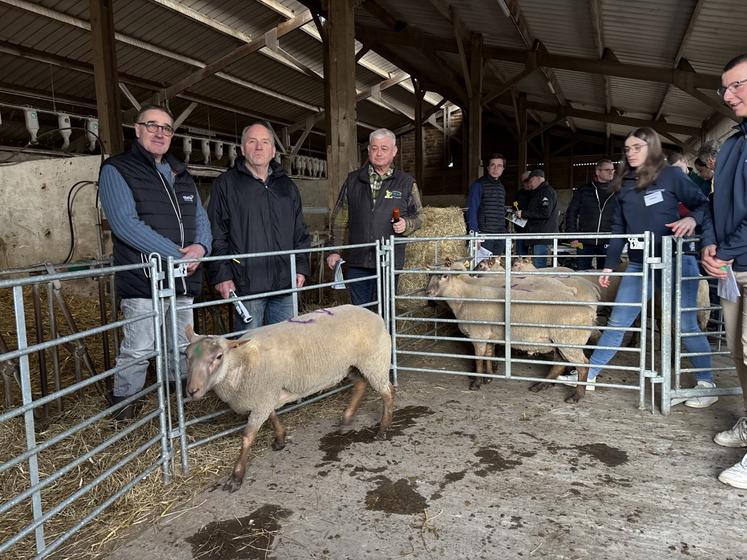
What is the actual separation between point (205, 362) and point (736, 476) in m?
2.63

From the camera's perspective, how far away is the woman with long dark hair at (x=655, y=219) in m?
3.50

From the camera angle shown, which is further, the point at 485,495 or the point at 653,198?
the point at 653,198

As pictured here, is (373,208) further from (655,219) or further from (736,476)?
(736,476)

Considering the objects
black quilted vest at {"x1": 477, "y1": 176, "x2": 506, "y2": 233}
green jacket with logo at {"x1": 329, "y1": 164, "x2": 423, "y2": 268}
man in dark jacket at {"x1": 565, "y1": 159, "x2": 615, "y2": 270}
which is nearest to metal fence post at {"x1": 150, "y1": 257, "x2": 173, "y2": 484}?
green jacket with logo at {"x1": 329, "y1": 164, "x2": 423, "y2": 268}

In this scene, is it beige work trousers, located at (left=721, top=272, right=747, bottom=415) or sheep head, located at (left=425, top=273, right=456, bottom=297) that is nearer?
beige work trousers, located at (left=721, top=272, right=747, bottom=415)

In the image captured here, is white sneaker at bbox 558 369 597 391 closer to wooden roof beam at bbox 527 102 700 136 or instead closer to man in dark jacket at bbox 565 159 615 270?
man in dark jacket at bbox 565 159 615 270

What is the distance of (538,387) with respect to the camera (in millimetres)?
3982

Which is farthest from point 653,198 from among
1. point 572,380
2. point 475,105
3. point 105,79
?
point 475,105

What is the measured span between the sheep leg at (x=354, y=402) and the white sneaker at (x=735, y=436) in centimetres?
212

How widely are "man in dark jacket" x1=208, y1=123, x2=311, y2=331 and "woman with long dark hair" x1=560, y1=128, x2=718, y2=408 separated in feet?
7.61

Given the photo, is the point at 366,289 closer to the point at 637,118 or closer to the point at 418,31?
the point at 418,31

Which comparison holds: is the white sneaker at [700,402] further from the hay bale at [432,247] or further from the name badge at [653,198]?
the hay bale at [432,247]

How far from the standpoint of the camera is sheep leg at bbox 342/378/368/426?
3.38 metres

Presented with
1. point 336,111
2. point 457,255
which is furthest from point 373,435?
point 457,255
